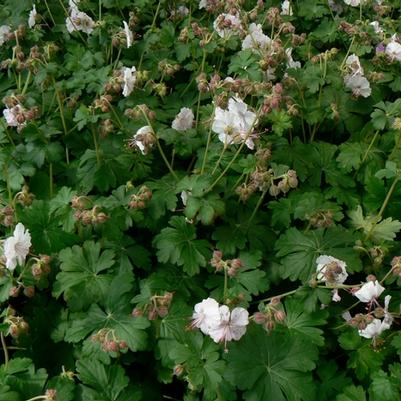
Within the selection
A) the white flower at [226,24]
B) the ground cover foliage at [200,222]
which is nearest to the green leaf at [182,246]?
the ground cover foliage at [200,222]

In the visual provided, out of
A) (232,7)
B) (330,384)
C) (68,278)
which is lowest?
(330,384)

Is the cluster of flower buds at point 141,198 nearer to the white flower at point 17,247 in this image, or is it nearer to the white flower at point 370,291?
the white flower at point 17,247

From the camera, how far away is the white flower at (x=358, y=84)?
291cm

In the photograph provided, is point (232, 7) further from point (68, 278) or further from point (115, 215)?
point (68, 278)

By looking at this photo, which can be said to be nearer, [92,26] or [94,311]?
[94,311]

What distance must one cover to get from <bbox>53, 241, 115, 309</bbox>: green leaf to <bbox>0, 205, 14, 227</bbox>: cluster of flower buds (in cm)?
23

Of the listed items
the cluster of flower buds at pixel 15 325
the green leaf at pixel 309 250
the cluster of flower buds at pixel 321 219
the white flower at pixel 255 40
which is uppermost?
→ the white flower at pixel 255 40

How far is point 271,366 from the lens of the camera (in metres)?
2.00

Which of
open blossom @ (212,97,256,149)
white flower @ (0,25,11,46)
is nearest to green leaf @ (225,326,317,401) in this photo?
open blossom @ (212,97,256,149)

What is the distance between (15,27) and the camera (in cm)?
330

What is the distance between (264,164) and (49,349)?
1.09 meters

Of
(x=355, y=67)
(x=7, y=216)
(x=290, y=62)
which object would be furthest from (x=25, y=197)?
(x=355, y=67)

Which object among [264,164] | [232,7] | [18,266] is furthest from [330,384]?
[232,7]

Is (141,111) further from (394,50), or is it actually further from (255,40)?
(394,50)
